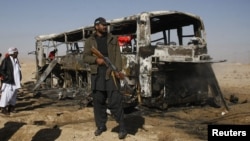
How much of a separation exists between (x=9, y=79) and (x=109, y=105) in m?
4.58

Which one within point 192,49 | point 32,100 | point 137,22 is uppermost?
point 137,22

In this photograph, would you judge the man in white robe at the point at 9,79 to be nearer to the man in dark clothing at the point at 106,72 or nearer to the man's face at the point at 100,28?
the man in dark clothing at the point at 106,72

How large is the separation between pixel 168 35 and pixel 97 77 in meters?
4.71

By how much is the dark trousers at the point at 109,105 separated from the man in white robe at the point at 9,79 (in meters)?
4.28

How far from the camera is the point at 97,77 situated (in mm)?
5871

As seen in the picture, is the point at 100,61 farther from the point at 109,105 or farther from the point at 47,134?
the point at 47,134

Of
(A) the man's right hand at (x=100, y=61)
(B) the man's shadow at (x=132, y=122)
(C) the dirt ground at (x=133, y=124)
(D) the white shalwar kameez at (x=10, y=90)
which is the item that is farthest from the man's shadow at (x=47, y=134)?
(D) the white shalwar kameez at (x=10, y=90)

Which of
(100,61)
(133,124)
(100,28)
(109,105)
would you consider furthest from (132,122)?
(100,28)

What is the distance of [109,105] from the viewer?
585 cm

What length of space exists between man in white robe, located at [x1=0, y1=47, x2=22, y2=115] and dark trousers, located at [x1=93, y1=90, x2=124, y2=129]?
4278 mm

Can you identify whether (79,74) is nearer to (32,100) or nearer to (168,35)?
(32,100)

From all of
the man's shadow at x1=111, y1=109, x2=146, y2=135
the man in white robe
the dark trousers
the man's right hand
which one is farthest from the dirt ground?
the man's right hand

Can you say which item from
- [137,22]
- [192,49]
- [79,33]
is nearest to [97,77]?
[137,22]

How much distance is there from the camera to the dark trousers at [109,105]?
5.81 m
